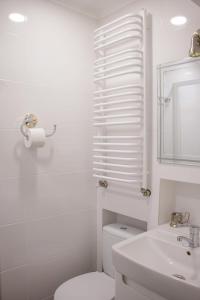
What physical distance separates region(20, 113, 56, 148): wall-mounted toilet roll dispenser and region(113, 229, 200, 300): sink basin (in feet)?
2.72

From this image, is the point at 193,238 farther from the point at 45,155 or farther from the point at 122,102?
the point at 45,155

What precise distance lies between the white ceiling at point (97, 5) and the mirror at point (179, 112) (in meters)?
0.69

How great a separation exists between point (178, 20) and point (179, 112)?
56 centimetres

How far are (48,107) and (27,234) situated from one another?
36.8 inches

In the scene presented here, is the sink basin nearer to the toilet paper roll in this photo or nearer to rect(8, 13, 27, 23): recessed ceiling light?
the toilet paper roll

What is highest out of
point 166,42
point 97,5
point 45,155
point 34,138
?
point 97,5

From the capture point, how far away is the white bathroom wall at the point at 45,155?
176 centimetres

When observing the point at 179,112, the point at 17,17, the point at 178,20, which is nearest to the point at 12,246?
the point at 179,112

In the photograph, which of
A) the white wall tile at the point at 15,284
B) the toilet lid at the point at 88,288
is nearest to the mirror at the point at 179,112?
the toilet lid at the point at 88,288

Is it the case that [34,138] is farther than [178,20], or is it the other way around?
[34,138]

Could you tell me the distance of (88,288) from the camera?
179 cm

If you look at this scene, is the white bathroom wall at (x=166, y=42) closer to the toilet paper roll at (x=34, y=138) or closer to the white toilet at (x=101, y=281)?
the white toilet at (x=101, y=281)

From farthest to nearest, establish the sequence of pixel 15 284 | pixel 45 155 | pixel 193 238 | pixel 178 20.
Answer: pixel 45 155 < pixel 15 284 < pixel 178 20 < pixel 193 238

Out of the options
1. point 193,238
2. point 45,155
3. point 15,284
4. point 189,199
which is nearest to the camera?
point 193,238
